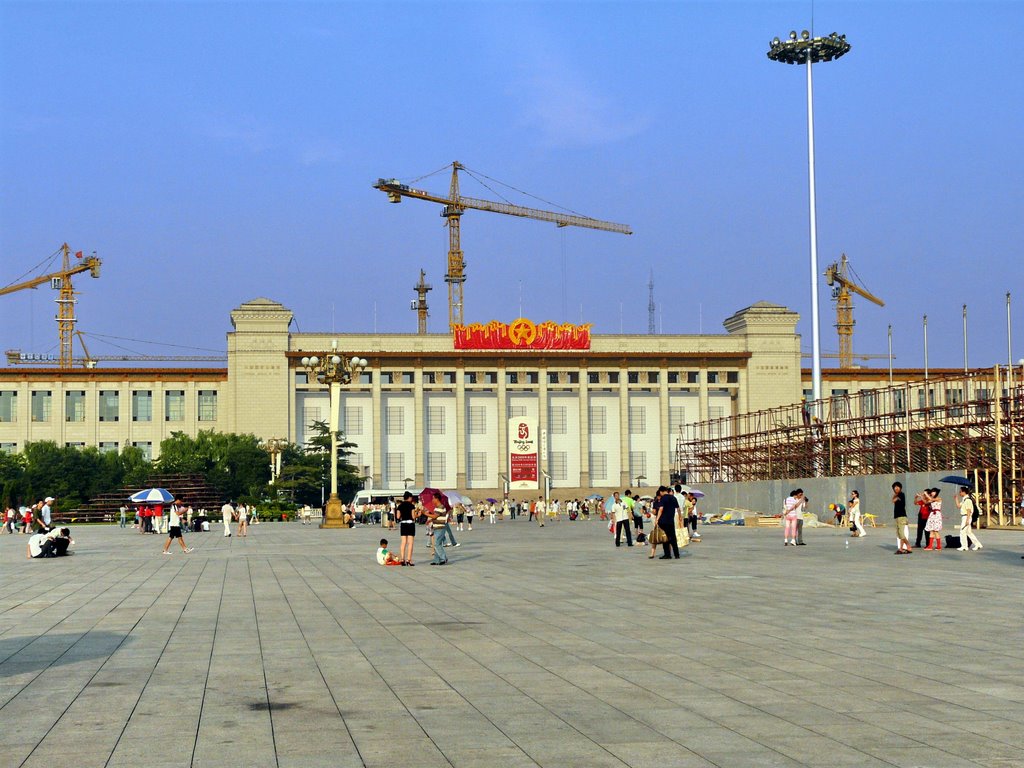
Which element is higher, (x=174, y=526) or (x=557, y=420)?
(x=557, y=420)

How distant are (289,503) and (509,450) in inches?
1163

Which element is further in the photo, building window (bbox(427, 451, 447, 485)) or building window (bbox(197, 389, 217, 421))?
building window (bbox(197, 389, 217, 421))

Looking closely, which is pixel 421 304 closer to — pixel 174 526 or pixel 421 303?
pixel 421 303

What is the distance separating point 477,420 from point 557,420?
7.44 meters

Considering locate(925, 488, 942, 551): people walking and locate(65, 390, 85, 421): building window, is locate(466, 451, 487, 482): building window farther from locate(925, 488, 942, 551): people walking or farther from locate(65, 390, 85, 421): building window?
locate(925, 488, 942, 551): people walking

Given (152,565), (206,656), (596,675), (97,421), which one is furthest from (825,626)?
(97,421)

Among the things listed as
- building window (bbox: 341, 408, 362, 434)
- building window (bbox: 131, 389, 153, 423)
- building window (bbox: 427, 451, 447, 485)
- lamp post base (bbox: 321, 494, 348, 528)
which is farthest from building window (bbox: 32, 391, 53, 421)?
lamp post base (bbox: 321, 494, 348, 528)

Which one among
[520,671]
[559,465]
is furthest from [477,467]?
[520,671]

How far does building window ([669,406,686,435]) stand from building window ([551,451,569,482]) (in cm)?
1040

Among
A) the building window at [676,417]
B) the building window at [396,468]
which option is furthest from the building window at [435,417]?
the building window at [676,417]

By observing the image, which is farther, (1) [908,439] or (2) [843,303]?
(2) [843,303]

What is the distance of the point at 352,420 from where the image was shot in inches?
4348

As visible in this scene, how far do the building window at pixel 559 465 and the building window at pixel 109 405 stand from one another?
4000 cm

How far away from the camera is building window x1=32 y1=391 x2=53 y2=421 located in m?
111
